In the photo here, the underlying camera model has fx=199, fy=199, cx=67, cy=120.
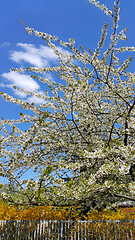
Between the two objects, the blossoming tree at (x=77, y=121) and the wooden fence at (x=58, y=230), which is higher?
the blossoming tree at (x=77, y=121)

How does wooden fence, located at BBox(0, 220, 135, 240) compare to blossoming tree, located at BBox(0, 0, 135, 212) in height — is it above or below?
below

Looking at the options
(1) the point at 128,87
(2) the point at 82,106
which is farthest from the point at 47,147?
(1) the point at 128,87

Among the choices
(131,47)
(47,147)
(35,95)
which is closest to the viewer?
(131,47)

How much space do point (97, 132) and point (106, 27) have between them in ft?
11.5

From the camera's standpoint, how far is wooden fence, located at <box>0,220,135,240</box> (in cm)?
602

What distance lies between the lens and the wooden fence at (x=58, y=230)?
602 cm

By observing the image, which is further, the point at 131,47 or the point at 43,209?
the point at 43,209

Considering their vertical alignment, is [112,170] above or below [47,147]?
below

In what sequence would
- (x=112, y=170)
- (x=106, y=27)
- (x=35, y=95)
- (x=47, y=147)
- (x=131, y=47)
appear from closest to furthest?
(x=112, y=170)
(x=106, y=27)
(x=131, y=47)
(x=47, y=147)
(x=35, y=95)

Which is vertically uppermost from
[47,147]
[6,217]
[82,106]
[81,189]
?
[82,106]

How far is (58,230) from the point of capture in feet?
20.2

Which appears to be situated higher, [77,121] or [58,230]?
[77,121]

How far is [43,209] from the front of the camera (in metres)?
7.85

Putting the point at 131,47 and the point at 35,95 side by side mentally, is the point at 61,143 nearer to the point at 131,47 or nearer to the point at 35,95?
the point at 35,95
